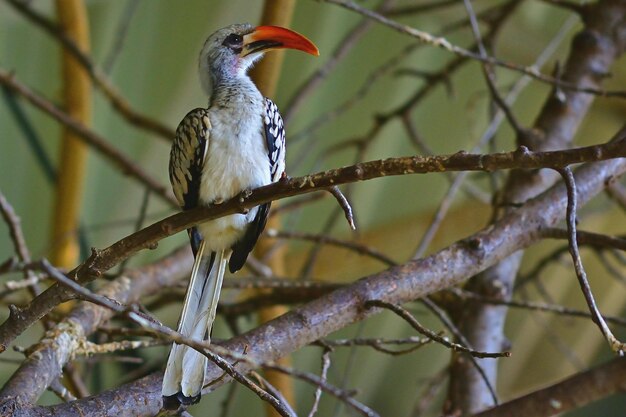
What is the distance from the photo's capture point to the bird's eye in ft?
5.14

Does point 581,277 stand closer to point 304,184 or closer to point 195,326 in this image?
point 304,184

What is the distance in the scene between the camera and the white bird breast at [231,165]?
124cm

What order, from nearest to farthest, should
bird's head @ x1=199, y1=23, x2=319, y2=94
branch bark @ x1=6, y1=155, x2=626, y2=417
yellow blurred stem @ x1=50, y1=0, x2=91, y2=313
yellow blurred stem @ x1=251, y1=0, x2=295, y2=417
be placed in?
1. branch bark @ x1=6, y1=155, x2=626, y2=417
2. bird's head @ x1=199, y1=23, x2=319, y2=94
3. yellow blurred stem @ x1=251, y1=0, x2=295, y2=417
4. yellow blurred stem @ x1=50, y1=0, x2=91, y2=313

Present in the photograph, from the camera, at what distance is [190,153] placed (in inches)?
49.7

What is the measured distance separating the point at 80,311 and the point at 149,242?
491 mm

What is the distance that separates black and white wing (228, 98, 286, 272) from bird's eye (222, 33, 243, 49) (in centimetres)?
27

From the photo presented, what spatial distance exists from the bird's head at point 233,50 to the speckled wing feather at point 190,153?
269 millimetres

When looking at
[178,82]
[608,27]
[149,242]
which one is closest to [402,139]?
[178,82]

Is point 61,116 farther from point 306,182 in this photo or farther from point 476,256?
point 306,182

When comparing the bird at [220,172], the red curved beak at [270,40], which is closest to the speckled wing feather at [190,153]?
the bird at [220,172]

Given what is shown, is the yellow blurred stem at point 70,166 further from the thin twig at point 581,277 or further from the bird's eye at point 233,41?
the thin twig at point 581,277

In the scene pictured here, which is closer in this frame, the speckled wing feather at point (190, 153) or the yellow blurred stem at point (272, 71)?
the speckled wing feather at point (190, 153)

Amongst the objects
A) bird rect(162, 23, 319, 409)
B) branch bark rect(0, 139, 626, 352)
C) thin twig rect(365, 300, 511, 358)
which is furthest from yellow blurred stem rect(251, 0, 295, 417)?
branch bark rect(0, 139, 626, 352)

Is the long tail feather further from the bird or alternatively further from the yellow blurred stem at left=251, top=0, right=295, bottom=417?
the yellow blurred stem at left=251, top=0, right=295, bottom=417
